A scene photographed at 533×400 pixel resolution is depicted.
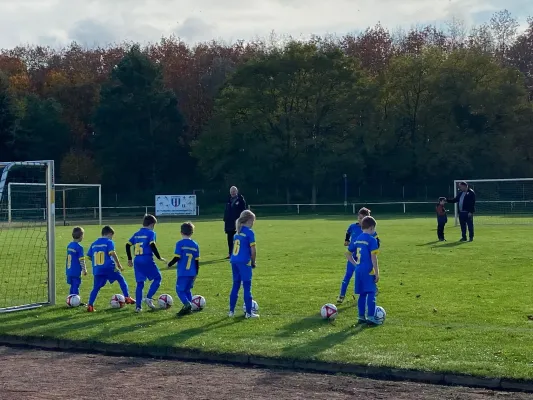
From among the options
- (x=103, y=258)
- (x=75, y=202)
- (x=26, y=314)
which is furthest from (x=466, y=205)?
(x=75, y=202)

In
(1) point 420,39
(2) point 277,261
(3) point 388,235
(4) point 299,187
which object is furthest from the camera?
(1) point 420,39

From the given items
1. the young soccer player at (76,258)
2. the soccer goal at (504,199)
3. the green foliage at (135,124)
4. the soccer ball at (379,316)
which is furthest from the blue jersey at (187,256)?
the green foliage at (135,124)

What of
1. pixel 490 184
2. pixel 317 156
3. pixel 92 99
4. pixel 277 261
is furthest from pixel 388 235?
pixel 92 99

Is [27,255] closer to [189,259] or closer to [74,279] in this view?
[74,279]

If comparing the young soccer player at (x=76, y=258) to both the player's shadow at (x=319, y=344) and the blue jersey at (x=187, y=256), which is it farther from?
the player's shadow at (x=319, y=344)

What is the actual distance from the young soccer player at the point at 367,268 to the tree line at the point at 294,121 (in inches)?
2131

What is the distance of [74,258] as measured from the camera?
14.4m

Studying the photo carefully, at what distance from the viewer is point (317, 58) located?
65625 millimetres

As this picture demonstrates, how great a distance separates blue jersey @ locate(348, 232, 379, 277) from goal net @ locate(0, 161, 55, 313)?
5.98 m

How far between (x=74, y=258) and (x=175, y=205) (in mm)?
47702

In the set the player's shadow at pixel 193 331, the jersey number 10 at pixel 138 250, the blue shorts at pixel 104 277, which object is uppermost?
the jersey number 10 at pixel 138 250

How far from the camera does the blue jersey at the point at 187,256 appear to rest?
1287cm

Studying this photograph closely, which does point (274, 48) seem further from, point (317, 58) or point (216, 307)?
point (216, 307)

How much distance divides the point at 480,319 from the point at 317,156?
5519 centimetres
